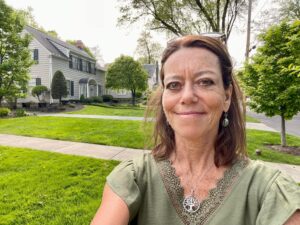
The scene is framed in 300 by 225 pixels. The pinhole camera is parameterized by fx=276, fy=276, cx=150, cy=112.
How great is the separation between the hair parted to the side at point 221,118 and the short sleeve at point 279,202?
32cm

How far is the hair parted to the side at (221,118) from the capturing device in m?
1.53

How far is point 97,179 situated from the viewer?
460 cm

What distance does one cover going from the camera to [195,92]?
58.6 inches

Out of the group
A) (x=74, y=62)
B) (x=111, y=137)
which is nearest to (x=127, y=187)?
(x=111, y=137)

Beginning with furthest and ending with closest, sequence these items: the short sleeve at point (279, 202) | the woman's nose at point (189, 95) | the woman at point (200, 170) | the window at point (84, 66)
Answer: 1. the window at point (84, 66)
2. the woman's nose at point (189, 95)
3. the woman at point (200, 170)
4. the short sleeve at point (279, 202)

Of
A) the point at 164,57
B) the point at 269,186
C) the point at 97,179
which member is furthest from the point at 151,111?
the point at 97,179

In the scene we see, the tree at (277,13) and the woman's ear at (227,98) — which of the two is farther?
the tree at (277,13)

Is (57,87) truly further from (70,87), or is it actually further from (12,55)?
(12,55)

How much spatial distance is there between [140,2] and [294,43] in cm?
1524

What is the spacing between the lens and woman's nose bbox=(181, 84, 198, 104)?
4.85 feet

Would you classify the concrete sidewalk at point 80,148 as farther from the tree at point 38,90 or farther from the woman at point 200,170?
the tree at point 38,90

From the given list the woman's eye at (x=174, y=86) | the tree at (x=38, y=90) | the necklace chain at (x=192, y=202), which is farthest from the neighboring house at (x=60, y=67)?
the necklace chain at (x=192, y=202)

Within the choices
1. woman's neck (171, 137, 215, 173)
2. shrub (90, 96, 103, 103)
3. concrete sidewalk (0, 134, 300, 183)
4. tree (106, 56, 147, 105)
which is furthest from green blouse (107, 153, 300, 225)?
tree (106, 56, 147, 105)

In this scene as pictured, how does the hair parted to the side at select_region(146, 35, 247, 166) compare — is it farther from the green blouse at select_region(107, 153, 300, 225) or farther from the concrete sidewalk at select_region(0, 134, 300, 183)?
the concrete sidewalk at select_region(0, 134, 300, 183)
